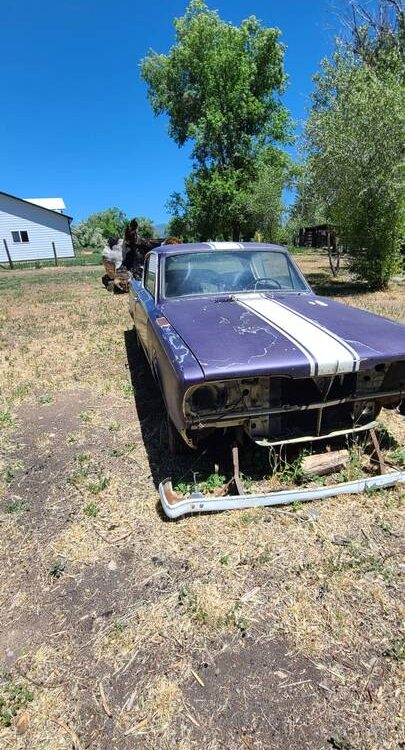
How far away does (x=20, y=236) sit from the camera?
95.5 ft

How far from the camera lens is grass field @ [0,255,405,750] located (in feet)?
4.79

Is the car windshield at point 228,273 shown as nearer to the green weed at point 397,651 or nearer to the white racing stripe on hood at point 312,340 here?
the white racing stripe on hood at point 312,340

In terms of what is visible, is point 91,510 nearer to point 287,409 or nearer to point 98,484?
point 98,484

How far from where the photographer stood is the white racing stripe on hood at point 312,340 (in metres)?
2.28

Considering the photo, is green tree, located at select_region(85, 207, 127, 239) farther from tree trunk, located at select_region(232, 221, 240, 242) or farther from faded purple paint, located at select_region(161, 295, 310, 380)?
faded purple paint, located at select_region(161, 295, 310, 380)

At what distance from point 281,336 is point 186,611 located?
1576 millimetres

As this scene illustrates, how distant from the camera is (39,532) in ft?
7.95

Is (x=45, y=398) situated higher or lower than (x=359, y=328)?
lower

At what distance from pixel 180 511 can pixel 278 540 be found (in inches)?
21.9

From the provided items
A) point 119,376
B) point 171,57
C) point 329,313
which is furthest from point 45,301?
point 171,57

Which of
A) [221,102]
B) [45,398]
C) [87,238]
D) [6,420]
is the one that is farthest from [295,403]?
[87,238]

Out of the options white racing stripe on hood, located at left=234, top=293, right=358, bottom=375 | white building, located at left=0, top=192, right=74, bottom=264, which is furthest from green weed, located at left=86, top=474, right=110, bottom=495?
white building, located at left=0, top=192, right=74, bottom=264

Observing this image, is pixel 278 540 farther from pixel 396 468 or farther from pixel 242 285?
pixel 242 285

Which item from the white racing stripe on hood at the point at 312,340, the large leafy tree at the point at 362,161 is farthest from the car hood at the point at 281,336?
the large leafy tree at the point at 362,161
